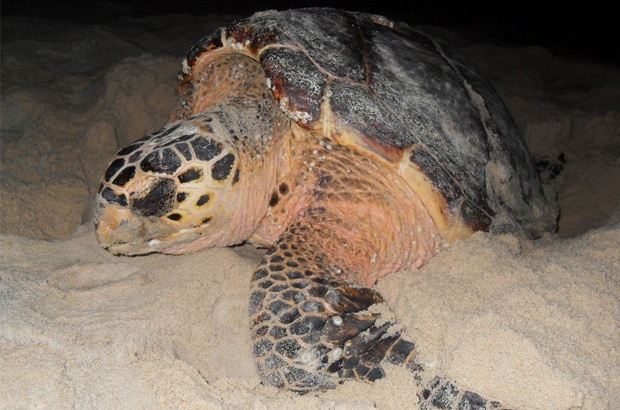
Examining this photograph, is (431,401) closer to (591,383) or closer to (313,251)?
(591,383)

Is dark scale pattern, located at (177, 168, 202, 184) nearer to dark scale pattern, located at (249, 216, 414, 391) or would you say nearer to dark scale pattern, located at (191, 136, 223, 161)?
dark scale pattern, located at (191, 136, 223, 161)

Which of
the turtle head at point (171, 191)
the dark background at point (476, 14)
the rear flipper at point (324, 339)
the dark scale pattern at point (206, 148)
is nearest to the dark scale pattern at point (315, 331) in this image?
the rear flipper at point (324, 339)

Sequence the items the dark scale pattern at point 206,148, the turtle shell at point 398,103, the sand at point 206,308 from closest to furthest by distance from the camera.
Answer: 1. the sand at point 206,308
2. the dark scale pattern at point 206,148
3. the turtle shell at point 398,103

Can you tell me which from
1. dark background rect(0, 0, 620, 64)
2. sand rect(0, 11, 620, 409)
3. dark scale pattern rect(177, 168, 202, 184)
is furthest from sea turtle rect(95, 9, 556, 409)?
dark background rect(0, 0, 620, 64)

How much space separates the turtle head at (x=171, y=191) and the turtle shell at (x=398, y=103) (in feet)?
1.38

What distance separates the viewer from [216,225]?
81.3 inches

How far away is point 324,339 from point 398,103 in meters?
1.26

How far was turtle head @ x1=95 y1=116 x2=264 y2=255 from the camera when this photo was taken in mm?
1818

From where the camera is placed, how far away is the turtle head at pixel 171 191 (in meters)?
1.82

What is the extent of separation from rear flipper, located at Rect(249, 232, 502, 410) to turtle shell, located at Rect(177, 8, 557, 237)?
695 millimetres

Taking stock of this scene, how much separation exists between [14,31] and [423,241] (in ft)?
16.9

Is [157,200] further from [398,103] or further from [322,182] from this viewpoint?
[398,103]

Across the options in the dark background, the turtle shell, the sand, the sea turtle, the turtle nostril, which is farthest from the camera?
the dark background

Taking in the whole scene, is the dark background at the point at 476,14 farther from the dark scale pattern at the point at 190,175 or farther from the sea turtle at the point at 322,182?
the dark scale pattern at the point at 190,175
